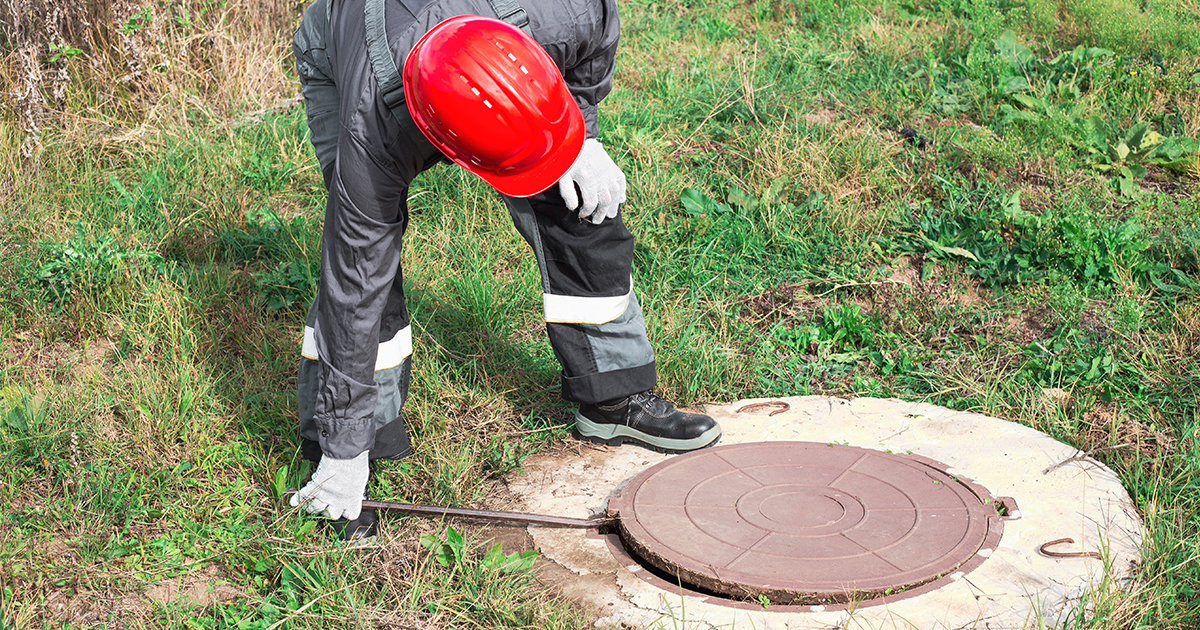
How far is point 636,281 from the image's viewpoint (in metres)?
4.04

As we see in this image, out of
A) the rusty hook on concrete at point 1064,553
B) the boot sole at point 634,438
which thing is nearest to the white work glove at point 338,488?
the boot sole at point 634,438

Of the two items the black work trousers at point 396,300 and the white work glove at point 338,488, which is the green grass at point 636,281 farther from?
the black work trousers at point 396,300

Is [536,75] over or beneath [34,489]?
over

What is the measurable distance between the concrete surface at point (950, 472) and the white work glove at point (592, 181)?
818mm

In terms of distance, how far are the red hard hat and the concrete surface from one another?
1006 millimetres

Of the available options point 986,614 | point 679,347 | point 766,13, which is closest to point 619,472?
point 679,347

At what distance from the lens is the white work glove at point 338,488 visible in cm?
249

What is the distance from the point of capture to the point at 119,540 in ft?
8.50

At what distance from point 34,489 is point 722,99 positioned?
3.54 metres

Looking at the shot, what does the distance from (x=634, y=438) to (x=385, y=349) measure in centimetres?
87

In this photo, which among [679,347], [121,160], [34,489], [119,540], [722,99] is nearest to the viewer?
[119,540]

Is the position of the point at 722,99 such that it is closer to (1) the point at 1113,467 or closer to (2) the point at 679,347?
(2) the point at 679,347

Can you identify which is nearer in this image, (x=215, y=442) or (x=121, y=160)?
(x=215, y=442)

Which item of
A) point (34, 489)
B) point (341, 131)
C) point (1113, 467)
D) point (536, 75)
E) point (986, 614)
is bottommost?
point (34, 489)
